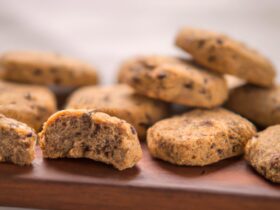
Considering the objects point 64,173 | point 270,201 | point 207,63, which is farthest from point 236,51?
point 64,173

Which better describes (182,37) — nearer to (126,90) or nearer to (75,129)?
(126,90)

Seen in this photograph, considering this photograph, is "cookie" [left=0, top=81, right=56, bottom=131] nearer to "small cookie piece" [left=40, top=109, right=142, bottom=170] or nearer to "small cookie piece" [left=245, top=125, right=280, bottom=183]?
"small cookie piece" [left=40, top=109, right=142, bottom=170]

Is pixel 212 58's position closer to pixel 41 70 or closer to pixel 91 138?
pixel 91 138

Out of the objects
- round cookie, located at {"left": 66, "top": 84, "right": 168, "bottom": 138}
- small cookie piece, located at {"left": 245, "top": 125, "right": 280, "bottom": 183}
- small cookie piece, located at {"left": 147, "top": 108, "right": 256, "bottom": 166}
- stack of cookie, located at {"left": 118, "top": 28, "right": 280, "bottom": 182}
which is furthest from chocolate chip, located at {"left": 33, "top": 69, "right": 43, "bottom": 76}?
small cookie piece, located at {"left": 245, "top": 125, "right": 280, "bottom": 183}

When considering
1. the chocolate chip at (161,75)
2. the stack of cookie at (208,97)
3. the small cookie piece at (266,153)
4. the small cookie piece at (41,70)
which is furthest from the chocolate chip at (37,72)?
the small cookie piece at (266,153)

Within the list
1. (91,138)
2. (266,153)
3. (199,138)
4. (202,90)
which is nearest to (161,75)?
(202,90)

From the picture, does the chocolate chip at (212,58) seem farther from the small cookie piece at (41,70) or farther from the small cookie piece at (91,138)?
the small cookie piece at (41,70)
